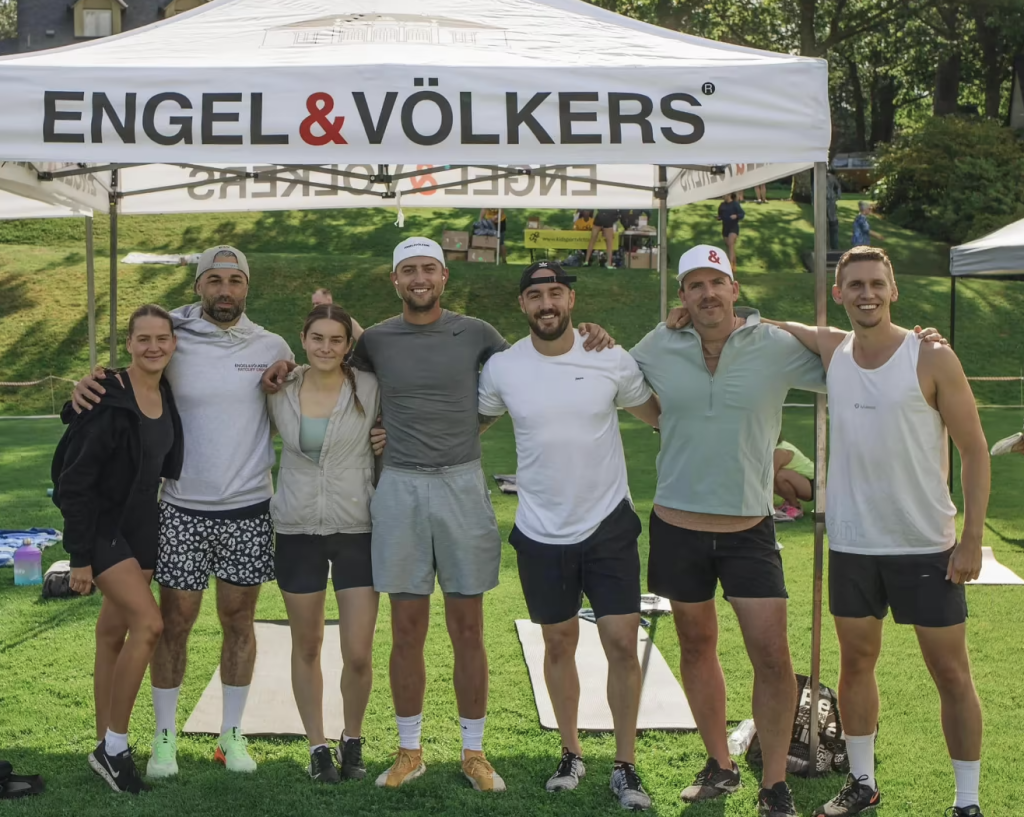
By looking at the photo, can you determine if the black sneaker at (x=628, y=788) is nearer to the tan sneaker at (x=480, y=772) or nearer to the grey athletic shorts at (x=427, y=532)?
the tan sneaker at (x=480, y=772)

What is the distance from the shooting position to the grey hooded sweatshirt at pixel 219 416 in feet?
13.6

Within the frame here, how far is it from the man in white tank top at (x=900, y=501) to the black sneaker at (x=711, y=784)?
1.86 ft

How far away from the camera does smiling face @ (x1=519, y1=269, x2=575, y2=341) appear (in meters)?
3.97

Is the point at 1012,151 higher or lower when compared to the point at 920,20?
lower

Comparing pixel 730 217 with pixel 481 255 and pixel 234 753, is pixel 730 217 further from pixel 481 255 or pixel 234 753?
pixel 234 753

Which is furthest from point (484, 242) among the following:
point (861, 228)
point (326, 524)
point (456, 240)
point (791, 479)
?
point (326, 524)

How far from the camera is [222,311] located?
4.27m

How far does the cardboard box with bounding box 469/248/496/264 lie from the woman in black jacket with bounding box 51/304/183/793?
18788 mm

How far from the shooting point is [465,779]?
4148 millimetres

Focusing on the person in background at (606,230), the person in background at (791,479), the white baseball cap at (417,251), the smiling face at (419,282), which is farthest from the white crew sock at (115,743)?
the person in background at (606,230)

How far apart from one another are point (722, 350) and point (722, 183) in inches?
92.6

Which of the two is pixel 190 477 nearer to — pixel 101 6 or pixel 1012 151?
pixel 1012 151

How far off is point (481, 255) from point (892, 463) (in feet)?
64.1

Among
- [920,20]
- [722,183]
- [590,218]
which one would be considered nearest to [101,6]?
[590,218]
